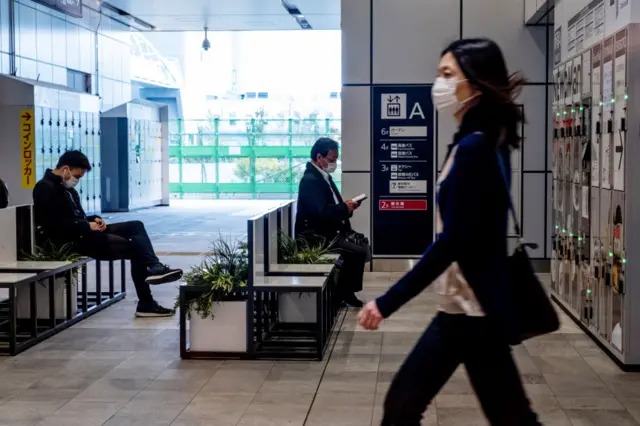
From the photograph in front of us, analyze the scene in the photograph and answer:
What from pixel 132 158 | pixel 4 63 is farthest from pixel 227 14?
pixel 4 63

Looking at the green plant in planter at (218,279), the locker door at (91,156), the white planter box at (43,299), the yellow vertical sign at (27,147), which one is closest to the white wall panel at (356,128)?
the white planter box at (43,299)

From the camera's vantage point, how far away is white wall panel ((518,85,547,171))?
9250 mm

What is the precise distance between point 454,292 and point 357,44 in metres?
7.28

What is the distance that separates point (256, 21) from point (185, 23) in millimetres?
1459

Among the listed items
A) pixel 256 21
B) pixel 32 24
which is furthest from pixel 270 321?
pixel 256 21

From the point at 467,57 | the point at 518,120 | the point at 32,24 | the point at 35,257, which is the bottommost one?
the point at 35,257

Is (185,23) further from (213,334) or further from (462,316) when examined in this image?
(462,316)

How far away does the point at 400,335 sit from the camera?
→ 627 centimetres

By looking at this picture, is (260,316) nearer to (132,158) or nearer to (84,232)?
(84,232)

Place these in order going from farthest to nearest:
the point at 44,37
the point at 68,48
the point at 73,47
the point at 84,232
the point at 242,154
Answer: the point at 242,154 < the point at 73,47 < the point at 68,48 < the point at 44,37 < the point at 84,232

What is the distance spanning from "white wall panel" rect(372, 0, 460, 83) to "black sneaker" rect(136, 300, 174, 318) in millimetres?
3676

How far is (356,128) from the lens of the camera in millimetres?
9406

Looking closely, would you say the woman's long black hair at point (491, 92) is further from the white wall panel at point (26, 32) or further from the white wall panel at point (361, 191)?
the white wall panel at point (26, 32)

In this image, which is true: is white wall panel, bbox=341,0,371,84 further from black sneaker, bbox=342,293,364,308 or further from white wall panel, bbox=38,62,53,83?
white wall panel, bbox=38,62,53,83
